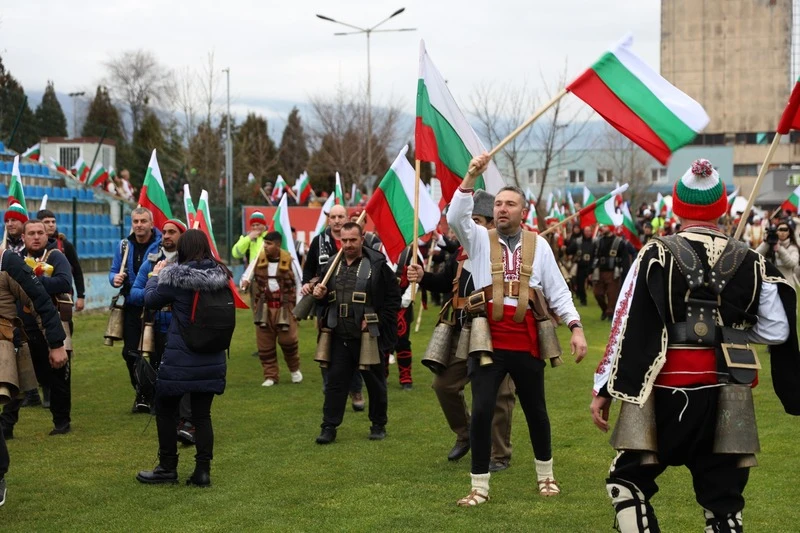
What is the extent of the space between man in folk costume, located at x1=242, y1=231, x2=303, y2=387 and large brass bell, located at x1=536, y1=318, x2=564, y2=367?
243 inches

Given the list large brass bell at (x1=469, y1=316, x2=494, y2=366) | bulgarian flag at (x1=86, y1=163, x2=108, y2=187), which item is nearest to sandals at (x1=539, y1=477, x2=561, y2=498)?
large brass bell at (x1=469, y1=316, x2=494, y2=366)

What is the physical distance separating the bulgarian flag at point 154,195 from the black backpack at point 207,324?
419 cm

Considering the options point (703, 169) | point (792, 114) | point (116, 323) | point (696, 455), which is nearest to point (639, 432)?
point (696, 455)

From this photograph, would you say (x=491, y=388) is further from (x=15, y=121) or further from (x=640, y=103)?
(x=15, y=121)

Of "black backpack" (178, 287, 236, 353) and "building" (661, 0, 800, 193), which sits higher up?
"building" (661, 0, 800, 193)

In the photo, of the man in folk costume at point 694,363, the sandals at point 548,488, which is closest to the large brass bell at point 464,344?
the sandals at point 548,488

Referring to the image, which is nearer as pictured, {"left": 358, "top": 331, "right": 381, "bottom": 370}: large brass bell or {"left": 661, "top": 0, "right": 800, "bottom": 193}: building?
{"left": 358, "top": 331, "right": 381, "bottom": 370}: large brass bell

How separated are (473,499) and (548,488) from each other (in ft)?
1.99

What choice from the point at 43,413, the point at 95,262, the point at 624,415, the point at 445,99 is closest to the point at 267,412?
the point at 43,413

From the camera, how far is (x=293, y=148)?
70812 millimetres

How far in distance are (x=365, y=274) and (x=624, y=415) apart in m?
4.89

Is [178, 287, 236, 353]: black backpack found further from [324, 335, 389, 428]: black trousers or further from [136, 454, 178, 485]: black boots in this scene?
[324, 335, 389, 428]: black trousers

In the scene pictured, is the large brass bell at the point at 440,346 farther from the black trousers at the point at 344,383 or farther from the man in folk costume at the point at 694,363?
the man in folk costume at the point at 694,363

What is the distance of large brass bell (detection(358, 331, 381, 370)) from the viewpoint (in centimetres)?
920
